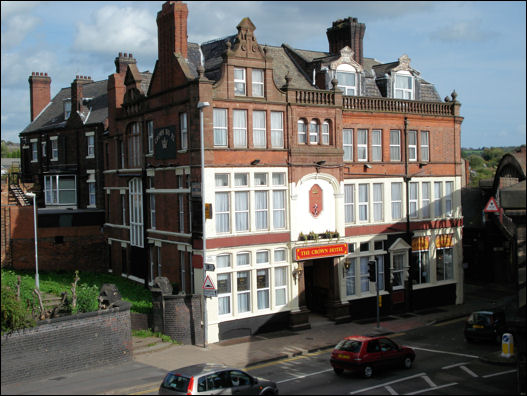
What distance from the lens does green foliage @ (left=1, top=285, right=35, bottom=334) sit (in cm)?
2055

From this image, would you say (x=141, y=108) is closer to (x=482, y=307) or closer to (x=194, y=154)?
(x=194, y=154)

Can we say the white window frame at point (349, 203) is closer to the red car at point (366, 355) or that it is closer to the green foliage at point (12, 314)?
the red car at point (366, 355)

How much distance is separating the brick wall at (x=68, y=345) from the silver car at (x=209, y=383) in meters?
6.17

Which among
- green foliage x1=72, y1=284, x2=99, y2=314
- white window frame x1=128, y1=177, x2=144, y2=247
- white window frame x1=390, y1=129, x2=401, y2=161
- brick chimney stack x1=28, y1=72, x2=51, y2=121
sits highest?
brick chimney stack x1=28, y1=72, x2=51, y2=121

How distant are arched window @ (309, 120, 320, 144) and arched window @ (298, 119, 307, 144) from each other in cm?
34

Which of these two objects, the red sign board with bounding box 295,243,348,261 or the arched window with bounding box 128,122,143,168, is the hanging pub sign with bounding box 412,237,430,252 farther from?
the arched window with bounding box 128,122,143,168

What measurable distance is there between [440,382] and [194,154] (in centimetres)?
1489

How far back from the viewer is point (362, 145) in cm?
3506

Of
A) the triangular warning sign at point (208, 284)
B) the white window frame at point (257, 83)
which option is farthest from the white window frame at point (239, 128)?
the triangular warning sign at point (208, 284)

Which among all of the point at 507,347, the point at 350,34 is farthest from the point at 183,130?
the point at 507,347

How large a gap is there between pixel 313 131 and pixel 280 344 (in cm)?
1143

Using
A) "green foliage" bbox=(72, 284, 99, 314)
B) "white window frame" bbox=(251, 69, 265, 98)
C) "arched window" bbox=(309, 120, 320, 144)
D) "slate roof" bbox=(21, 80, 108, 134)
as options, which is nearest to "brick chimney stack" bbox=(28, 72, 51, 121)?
"slate roof" bbox=(21, 80, 108, 134)

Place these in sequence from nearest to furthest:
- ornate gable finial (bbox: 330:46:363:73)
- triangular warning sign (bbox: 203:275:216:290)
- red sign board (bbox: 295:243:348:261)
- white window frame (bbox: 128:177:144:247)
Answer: triangular warning sign (bbox: 203:275:216:290)
red sign board (bbox: 295:243:348:261)
ornate gable finial (bbox: 330:46:363:73)
white window frame (bbox: 128:177:144:247)

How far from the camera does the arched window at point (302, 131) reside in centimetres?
3195
